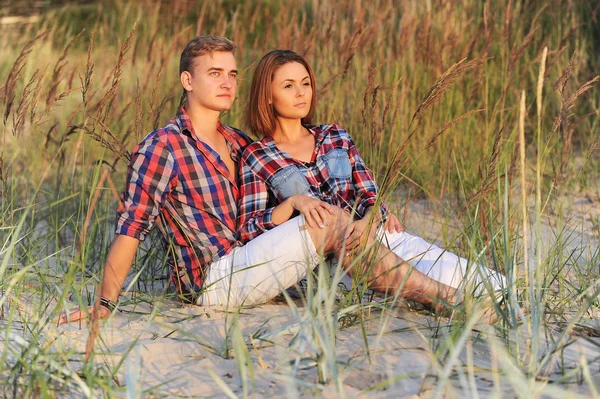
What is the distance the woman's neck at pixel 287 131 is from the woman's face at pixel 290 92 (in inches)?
1.3

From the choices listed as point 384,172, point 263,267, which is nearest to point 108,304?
point 263,267

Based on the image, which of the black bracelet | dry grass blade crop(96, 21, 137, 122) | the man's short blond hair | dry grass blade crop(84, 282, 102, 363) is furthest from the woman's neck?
dry grass blade crop(84, 282, 102, 363)

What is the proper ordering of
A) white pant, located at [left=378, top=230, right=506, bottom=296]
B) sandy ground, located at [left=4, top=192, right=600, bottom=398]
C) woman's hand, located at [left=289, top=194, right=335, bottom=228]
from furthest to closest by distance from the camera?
1. white pant, located at [left=378, top=230, right=506, bottom=296]
2. woman's hand, located at [left=289, top=194, right=335, bottom=228]
3. sandy ground, located at [left=4, top=192, right=600, bottom=398]

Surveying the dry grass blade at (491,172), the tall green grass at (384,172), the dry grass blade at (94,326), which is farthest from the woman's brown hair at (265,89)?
the dry grass blade at (94,326)

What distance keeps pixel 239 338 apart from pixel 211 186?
982mm

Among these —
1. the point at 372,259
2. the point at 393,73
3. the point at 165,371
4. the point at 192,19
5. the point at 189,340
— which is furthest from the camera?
the point at 192,19

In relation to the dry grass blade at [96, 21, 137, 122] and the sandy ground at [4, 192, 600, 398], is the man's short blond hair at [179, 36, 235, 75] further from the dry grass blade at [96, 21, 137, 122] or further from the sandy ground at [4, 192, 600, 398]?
the sandy ground at [4, 192, 600, 398]

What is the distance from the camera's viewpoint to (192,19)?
1063 centimetres

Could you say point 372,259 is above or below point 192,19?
below

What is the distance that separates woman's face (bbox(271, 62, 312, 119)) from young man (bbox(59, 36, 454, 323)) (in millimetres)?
161

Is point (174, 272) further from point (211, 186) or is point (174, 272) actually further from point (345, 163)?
point (345, 163)

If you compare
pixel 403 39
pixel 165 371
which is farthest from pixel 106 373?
pixel 403 39

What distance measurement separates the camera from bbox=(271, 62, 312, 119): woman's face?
2807 mm

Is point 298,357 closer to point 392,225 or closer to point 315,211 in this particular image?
point 315,211
